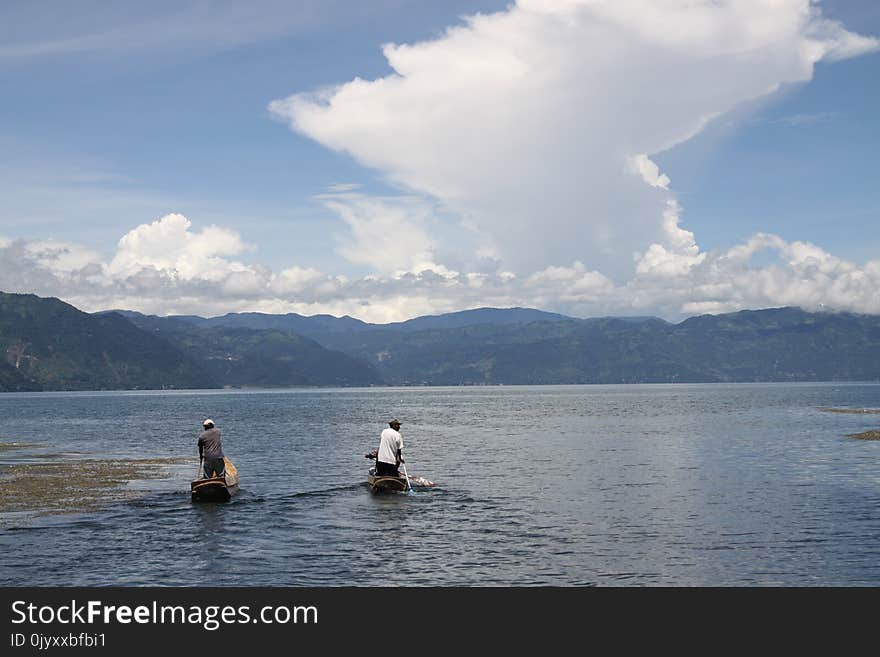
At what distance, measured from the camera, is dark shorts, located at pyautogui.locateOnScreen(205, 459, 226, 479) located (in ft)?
151

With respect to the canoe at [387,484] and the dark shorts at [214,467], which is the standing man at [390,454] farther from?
the dark shorts at [214,467]

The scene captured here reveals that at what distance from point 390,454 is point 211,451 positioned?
1099 centimetres

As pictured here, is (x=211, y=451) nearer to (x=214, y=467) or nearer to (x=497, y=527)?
(x=214, y=467)

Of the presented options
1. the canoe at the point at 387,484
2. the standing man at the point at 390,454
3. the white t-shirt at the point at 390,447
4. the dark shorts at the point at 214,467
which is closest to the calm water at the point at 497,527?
the canoe at the point at 387,484

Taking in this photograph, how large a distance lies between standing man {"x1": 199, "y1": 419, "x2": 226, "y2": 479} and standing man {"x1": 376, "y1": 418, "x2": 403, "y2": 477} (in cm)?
984

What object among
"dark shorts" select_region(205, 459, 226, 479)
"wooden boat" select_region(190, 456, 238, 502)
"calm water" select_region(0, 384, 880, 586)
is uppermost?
"dark shorts" select_region(205, 459, 226, 479)

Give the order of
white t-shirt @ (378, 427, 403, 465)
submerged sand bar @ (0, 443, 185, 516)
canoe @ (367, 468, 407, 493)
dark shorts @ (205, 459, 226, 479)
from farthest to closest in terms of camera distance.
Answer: canoe @ (367, 468, 407, 493), white t-shirt @ (378, 427, 403, 465), dark shorts @ (205, 459, 226, 479), submerged sand bar @ (0, 443, 185, 516)

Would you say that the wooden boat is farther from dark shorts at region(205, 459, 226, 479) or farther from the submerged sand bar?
the submerged sand bar

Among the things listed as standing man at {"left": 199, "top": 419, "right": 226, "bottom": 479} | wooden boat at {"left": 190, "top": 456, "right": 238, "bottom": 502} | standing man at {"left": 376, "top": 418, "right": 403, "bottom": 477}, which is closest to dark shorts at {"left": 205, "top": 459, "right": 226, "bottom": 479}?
standing man at {"left": 199, "top": 419, "right": 226, "bottom": 479}

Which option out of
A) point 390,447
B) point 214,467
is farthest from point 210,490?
point 390,447

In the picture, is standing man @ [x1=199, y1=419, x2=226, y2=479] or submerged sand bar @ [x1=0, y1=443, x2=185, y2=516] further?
standing man @ [x1=199, y1=419, x2=226, y2=479]
